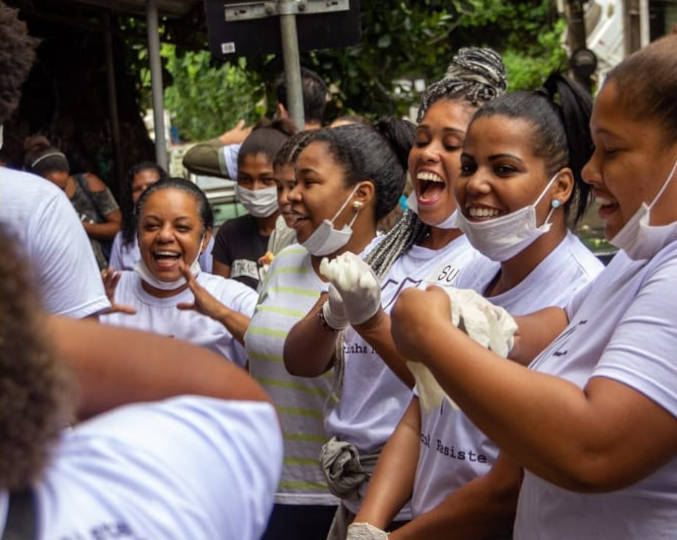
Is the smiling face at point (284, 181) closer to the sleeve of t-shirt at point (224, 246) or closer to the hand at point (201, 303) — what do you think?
the hand at point (201, 303)

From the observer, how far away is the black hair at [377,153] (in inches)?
159

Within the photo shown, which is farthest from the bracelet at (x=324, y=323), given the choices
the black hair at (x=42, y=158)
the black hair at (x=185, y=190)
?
the black hair at (x=42, y=158)

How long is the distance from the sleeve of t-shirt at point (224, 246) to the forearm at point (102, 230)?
221 cm

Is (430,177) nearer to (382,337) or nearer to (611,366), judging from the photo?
(382,337)

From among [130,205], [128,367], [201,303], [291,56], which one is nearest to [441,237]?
[201,303]

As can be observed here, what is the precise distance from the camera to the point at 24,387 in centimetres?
127

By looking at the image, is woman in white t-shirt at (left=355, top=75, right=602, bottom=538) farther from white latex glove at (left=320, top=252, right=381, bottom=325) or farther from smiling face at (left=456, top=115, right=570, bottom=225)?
white latex glove at (left=320, top=252, right=381, bottom=325)

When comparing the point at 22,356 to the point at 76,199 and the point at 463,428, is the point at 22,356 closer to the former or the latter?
the point at 463,428

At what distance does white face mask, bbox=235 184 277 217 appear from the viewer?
5836 millimetres

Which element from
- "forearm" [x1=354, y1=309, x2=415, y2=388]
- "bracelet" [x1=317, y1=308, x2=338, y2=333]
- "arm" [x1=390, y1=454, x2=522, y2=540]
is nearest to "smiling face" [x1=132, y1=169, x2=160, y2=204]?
"bracelet" [x1=317, y1=308, x2=338, y2=333]

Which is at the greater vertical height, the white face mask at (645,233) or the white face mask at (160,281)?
the white face mask at (645,233)

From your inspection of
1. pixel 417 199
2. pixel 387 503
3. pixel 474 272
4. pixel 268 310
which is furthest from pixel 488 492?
pixel 268 310

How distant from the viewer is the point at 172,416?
4.64ft

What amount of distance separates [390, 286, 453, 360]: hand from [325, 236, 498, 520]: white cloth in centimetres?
120
